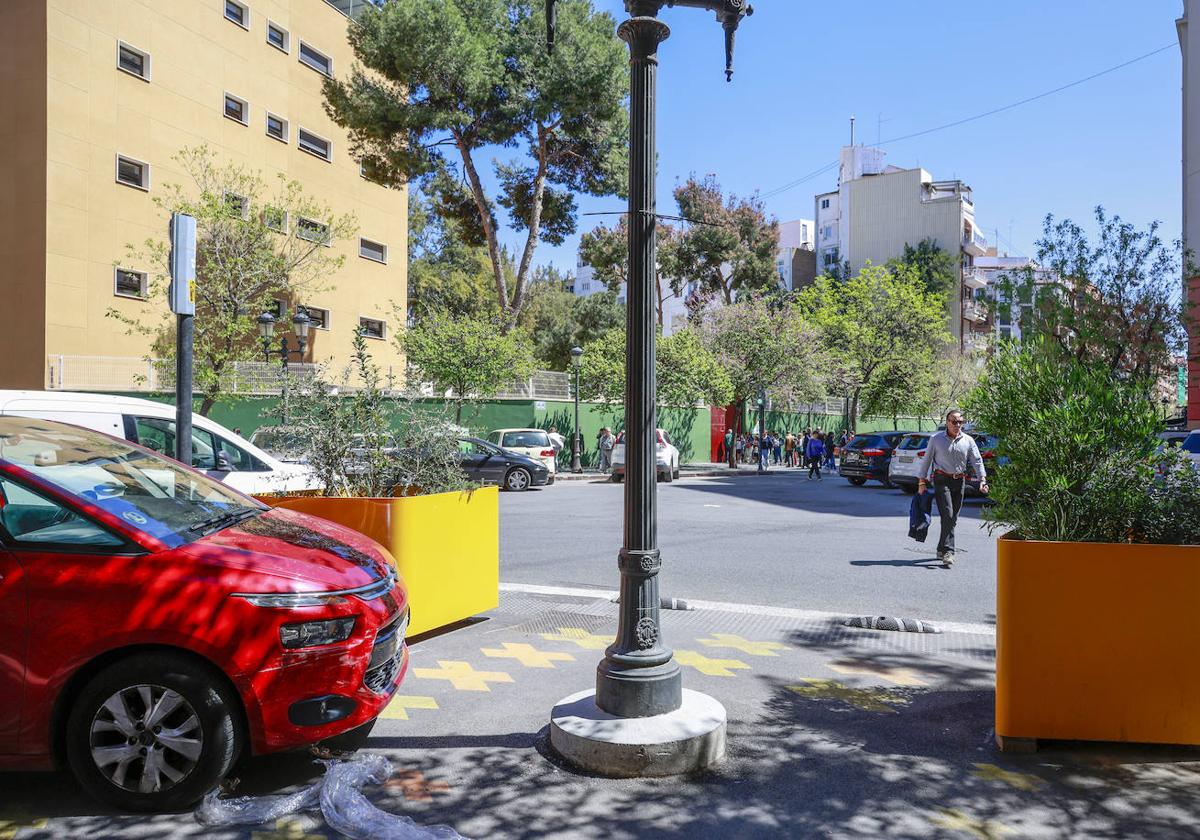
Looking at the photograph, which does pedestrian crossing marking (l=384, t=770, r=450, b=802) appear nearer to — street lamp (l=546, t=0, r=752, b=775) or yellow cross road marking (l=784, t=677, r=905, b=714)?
street lamp (l=546, t=0, r=752, b=775)

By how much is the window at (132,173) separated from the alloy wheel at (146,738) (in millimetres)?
24716

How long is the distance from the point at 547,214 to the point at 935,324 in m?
21.0

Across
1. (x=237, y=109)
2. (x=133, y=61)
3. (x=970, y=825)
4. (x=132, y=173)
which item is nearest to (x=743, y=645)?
(x=970, y=825)

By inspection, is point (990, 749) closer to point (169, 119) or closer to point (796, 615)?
point (796, 615)

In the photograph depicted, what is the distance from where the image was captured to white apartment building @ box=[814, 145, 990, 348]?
6419 centimetres

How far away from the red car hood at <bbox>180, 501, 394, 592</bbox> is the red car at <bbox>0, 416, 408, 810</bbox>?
0.01 m

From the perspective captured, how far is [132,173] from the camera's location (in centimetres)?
2488

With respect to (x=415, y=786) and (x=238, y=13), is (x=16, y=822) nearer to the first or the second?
(x=415, y=786)

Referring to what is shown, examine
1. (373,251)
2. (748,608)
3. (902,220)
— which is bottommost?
(748,608)

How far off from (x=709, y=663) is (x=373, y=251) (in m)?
30.5

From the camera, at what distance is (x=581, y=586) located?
28.8ft

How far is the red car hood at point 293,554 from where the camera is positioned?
377cm

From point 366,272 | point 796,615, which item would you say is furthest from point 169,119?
point 796,615

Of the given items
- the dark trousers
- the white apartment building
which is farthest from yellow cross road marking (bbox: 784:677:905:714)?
the white apartment building
